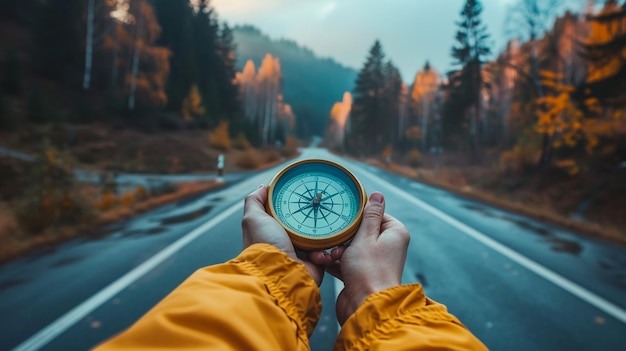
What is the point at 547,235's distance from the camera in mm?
5812

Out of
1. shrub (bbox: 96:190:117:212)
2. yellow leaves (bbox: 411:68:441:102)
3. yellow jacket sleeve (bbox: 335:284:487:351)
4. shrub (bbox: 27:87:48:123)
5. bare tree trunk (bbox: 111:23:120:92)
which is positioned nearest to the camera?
yellow jacket sleeve (bbox: 335:284:487:351)

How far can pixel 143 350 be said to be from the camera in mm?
730

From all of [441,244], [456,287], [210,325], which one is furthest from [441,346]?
[441,244]

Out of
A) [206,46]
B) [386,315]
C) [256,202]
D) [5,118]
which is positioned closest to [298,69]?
[206,46]

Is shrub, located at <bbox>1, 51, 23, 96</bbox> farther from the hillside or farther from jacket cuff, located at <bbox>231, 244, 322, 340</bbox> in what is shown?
jacket cuff, located at <bbox>231, 244, 322, 340</bbox>

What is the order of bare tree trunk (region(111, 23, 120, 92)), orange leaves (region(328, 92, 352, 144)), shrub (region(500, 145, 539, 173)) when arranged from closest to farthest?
shrub (region(500, 145, 539, 173)) < bare tree trunk (region(111, 23, 120, 92)) < orange leaves (region(328, 92, 352, 144))

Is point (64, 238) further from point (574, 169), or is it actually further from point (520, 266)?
point (574, 169)

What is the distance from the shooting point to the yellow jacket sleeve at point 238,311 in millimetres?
768

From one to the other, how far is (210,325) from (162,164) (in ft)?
66.3

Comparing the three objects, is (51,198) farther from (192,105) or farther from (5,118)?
(192,105)

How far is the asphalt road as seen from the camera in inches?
104

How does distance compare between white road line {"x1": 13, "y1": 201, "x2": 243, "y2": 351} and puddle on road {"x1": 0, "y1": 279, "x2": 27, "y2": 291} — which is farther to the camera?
puddle on road {"x1": 0, "y1": 279, "x2": 27, "y2": 291}

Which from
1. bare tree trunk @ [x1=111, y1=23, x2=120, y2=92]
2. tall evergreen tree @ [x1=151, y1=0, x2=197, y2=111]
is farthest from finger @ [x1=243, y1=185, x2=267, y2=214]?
tall evergreen tree @ [x1=151, y1=0, x2=197, y2=111]

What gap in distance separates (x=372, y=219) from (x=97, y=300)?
2754 millimetres
